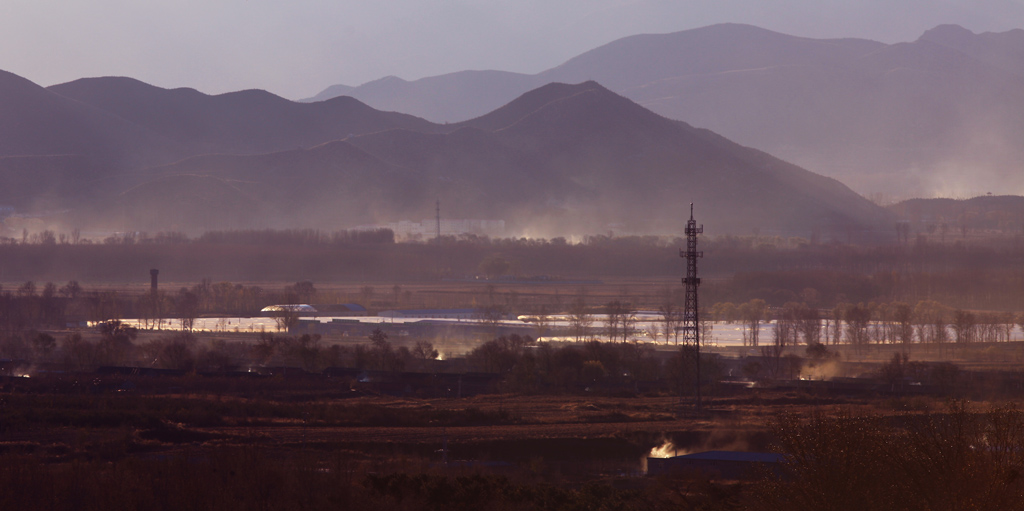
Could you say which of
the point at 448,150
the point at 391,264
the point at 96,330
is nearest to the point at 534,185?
the point at 448,150

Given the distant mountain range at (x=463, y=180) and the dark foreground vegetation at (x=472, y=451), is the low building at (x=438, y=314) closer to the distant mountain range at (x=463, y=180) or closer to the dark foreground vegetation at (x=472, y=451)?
the dark foreground vegetation at (x=472, y=451)

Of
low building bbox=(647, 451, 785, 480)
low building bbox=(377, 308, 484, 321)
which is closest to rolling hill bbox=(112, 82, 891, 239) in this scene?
low building bbox=(377, 308, 484, 321)

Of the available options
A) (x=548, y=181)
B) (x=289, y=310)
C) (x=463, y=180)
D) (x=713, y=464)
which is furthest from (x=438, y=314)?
(x=548, y=181)

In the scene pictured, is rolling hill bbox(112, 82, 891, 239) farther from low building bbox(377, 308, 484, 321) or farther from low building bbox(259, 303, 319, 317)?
low building bbox(377, 308, 484, 321)

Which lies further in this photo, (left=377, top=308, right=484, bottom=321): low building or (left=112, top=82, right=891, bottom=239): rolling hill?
(left=112, top=82, right=891, bottom=239): rolling hill

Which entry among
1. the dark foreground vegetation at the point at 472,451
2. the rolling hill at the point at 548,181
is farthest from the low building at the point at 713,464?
the rolling hill at the point at 548,181

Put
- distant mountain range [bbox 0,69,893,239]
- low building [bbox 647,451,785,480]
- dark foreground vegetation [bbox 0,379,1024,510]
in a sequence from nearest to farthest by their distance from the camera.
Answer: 1. dark foreground vegetation [bbox 0,379,1024,510]
2. low building [bbox 647,451,785,480]
3. distant mountain range [bbox 0,69,893,239]

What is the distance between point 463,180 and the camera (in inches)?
6742

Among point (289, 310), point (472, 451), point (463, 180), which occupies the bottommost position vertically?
point (472, 451)

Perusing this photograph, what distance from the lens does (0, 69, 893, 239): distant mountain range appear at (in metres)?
151

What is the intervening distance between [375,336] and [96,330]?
23.4 meters

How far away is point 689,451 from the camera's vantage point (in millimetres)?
34281

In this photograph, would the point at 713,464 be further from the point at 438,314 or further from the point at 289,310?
the point at 289,310

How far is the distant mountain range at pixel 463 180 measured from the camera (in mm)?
151125
